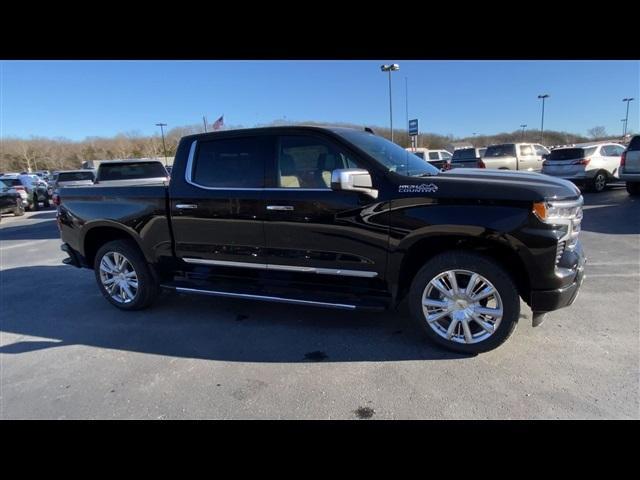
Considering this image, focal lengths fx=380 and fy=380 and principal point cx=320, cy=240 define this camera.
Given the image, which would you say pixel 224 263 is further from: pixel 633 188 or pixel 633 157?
pixel 633 188

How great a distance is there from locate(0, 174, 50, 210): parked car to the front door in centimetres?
1815

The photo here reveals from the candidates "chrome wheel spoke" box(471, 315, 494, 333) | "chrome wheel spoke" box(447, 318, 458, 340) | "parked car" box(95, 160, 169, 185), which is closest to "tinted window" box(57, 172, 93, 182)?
"parked car" box(95, 160, 169, 185)

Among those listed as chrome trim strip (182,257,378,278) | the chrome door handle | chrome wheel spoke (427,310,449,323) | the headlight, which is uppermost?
the chrome door handle

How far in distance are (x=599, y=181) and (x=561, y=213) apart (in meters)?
13.4

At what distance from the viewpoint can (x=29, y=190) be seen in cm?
1870

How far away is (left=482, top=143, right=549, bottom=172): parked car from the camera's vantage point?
1633 centimetres

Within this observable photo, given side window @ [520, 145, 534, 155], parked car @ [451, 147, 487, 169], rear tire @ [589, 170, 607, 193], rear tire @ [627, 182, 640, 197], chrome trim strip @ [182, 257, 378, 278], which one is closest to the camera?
chrome trim strip @ [182, 257, 378, 278]

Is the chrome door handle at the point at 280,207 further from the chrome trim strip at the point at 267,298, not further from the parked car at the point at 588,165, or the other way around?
the parked car at the point at 588,165

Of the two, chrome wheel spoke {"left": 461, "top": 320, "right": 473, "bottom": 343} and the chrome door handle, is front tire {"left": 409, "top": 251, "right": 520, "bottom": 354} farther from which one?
the chrome door handle

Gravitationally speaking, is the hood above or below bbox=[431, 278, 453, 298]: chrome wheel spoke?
above

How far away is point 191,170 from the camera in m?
4.03
